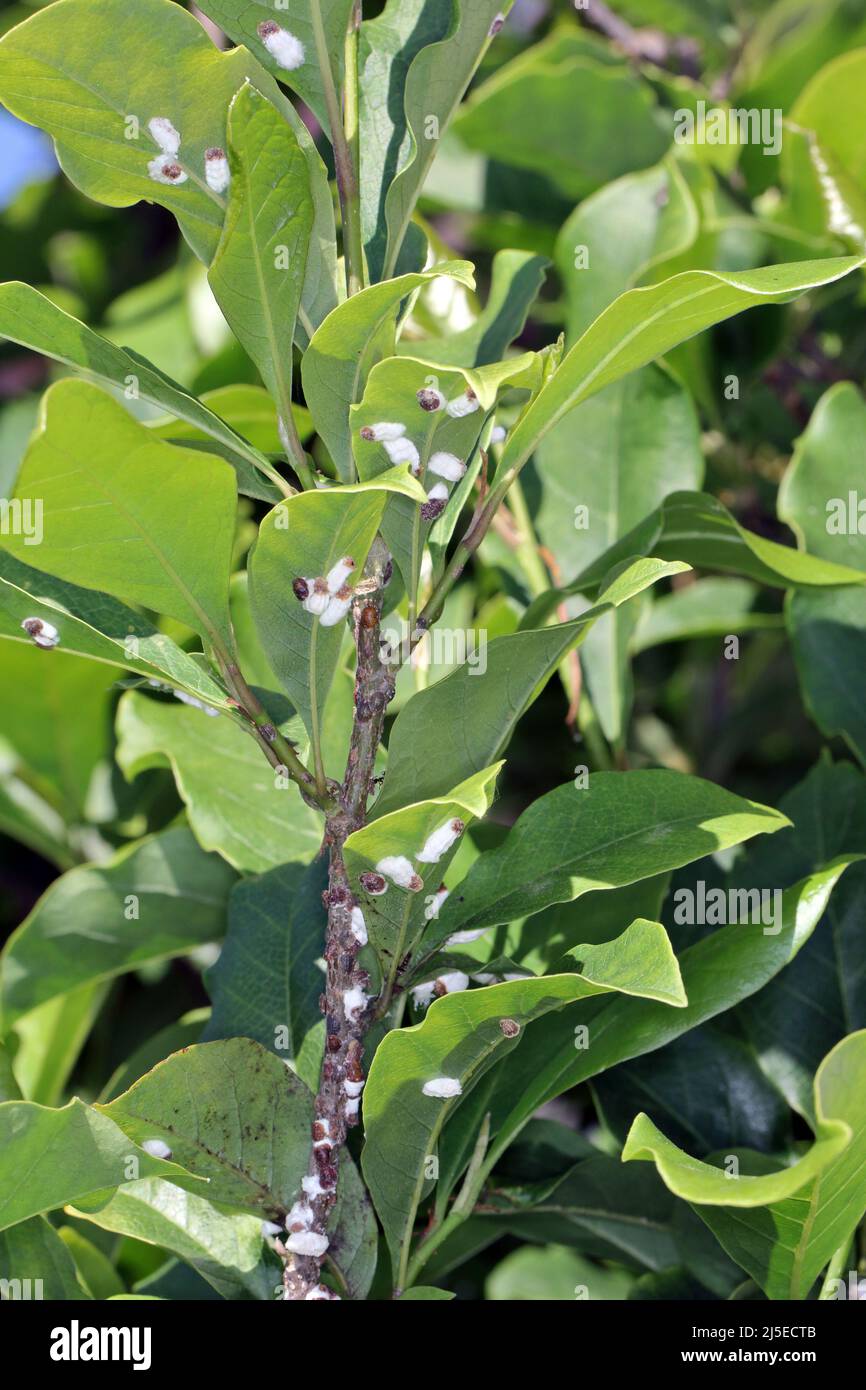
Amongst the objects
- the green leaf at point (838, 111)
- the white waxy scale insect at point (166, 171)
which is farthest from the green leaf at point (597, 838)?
the green leaf at point (838, 111)

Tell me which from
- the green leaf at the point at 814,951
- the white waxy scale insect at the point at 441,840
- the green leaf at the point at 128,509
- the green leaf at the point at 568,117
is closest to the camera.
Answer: the green leaf at the point at 128,509

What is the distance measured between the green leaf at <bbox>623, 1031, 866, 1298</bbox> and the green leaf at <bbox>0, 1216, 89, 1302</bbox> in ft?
1.61

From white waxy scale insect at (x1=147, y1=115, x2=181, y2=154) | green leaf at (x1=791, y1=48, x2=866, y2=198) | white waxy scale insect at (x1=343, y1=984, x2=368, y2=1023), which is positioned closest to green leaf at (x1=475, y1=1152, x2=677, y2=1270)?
white waxy scale insect at (x1=343, y1=984, x2=368, y2=1023)

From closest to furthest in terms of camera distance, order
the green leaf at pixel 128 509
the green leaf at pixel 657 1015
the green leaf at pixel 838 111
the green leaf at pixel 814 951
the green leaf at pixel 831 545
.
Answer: the green leaf at pixel 128 509, the green leaf at pixel 657 1015, the green leaf at pixel 814 951, the green leaf at pixel 831 545, the green leaf at pixel 838 111

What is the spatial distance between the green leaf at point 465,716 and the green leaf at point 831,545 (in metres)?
0.46

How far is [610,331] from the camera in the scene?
32.6 inches

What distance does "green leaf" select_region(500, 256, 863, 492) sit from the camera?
0.79 meters

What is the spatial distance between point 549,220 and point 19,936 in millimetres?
1200

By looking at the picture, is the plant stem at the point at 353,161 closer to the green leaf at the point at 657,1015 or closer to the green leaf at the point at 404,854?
the green leaf at the point at 404,854

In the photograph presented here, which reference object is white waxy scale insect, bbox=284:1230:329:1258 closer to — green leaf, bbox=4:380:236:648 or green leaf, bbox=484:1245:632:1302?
green leaf, bbox=4:380:236:648

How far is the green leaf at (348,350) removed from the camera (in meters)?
0.80

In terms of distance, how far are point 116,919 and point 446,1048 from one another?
22.6 inches
